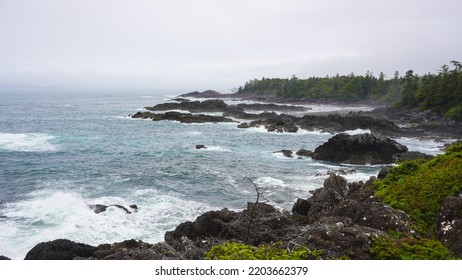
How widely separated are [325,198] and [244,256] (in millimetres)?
11246

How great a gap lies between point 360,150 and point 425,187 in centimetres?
2308

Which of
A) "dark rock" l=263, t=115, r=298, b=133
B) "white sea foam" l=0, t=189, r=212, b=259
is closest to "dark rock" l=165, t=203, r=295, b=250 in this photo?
"white sea foam" l=0, t=189, r=212, b=259

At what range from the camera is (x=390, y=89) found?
352ft

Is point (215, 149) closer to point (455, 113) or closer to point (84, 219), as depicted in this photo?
point (84, 219)

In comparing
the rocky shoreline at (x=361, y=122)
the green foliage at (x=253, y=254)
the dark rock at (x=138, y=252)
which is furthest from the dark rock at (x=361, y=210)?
the rocky shoreline at (x=361, y=122)

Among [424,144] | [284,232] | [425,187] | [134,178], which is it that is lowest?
[134,178]

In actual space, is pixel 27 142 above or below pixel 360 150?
below

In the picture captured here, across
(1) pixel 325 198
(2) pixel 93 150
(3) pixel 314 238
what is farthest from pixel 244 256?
(2) pixel 93 150

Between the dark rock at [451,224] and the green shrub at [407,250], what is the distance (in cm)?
91

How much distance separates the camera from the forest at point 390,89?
5959 centimetres

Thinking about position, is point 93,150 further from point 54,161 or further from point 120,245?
point 120,245

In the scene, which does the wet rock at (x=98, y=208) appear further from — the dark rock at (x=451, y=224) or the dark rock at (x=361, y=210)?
→ the dark rock at (x=451, y=224)

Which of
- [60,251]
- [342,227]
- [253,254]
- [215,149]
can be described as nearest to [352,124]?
[215,149]

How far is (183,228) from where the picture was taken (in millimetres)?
14586
